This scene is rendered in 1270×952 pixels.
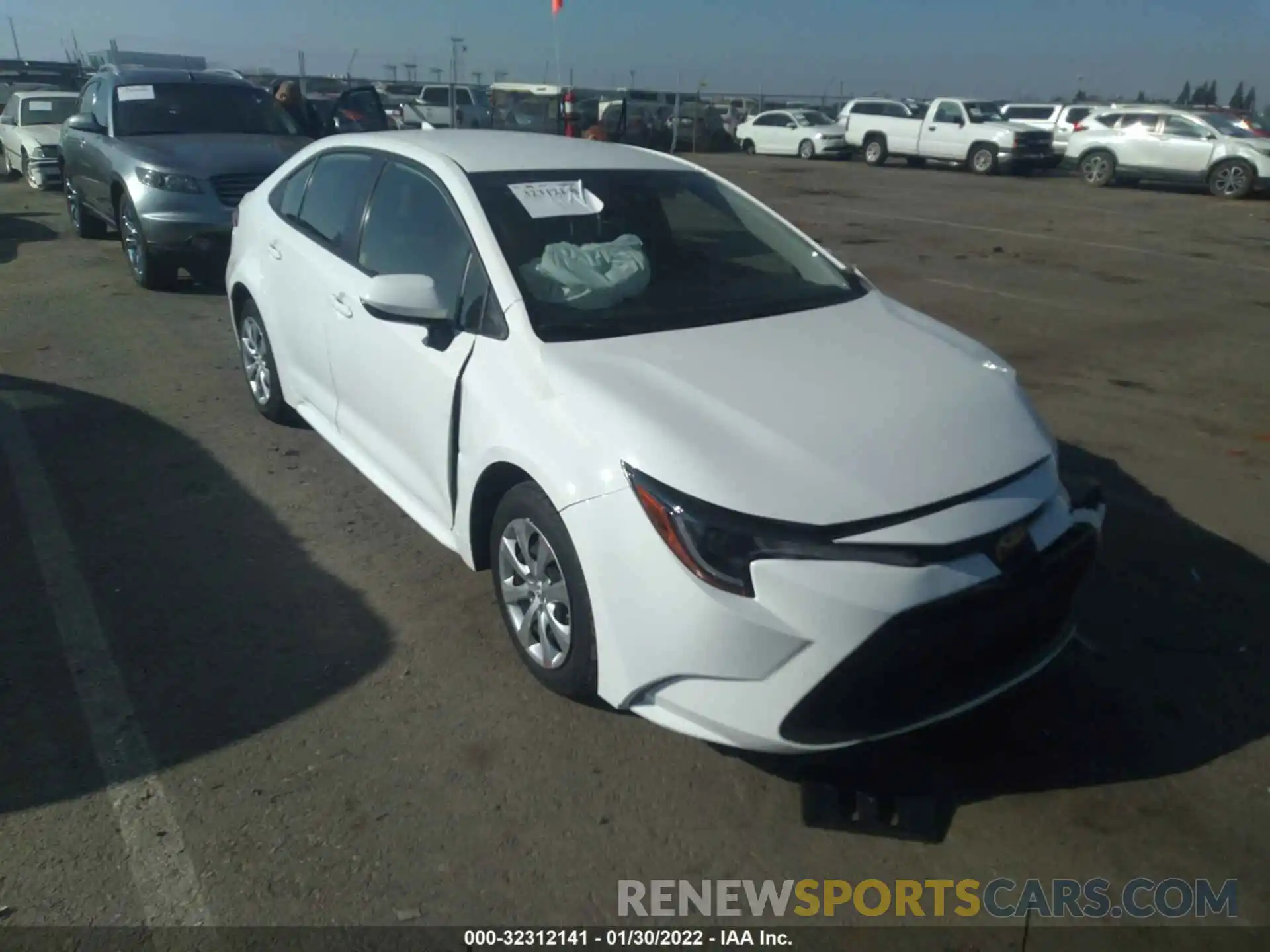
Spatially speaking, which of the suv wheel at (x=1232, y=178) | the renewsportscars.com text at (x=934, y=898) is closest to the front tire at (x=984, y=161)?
the suv wheel at (x=1232, y=178)

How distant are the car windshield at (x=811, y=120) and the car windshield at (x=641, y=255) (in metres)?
27.2

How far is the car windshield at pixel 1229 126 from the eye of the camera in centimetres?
2086

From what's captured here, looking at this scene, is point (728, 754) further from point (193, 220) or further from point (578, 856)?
point (193, 220)

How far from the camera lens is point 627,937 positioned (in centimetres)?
260

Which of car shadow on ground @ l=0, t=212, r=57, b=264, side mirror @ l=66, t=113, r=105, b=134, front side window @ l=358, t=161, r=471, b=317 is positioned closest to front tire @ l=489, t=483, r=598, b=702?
front side window @ l=358, t=161, r=471, b=317

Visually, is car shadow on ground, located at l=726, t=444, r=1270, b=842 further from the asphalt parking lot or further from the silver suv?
the silver suv

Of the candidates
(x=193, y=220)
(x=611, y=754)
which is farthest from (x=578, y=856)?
(x=193, y=220)

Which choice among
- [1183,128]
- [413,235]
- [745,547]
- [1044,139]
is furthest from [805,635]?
[1044,139]

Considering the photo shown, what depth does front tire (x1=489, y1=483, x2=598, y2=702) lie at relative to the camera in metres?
3.06

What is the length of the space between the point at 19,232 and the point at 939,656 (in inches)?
512

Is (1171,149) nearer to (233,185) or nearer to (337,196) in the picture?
(233,185)

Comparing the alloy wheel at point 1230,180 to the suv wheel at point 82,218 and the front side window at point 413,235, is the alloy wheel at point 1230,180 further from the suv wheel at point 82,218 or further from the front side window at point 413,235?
the front side window at point 413,235

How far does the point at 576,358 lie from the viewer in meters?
3.30

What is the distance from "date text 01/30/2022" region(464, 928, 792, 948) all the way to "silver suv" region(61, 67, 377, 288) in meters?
7.49
